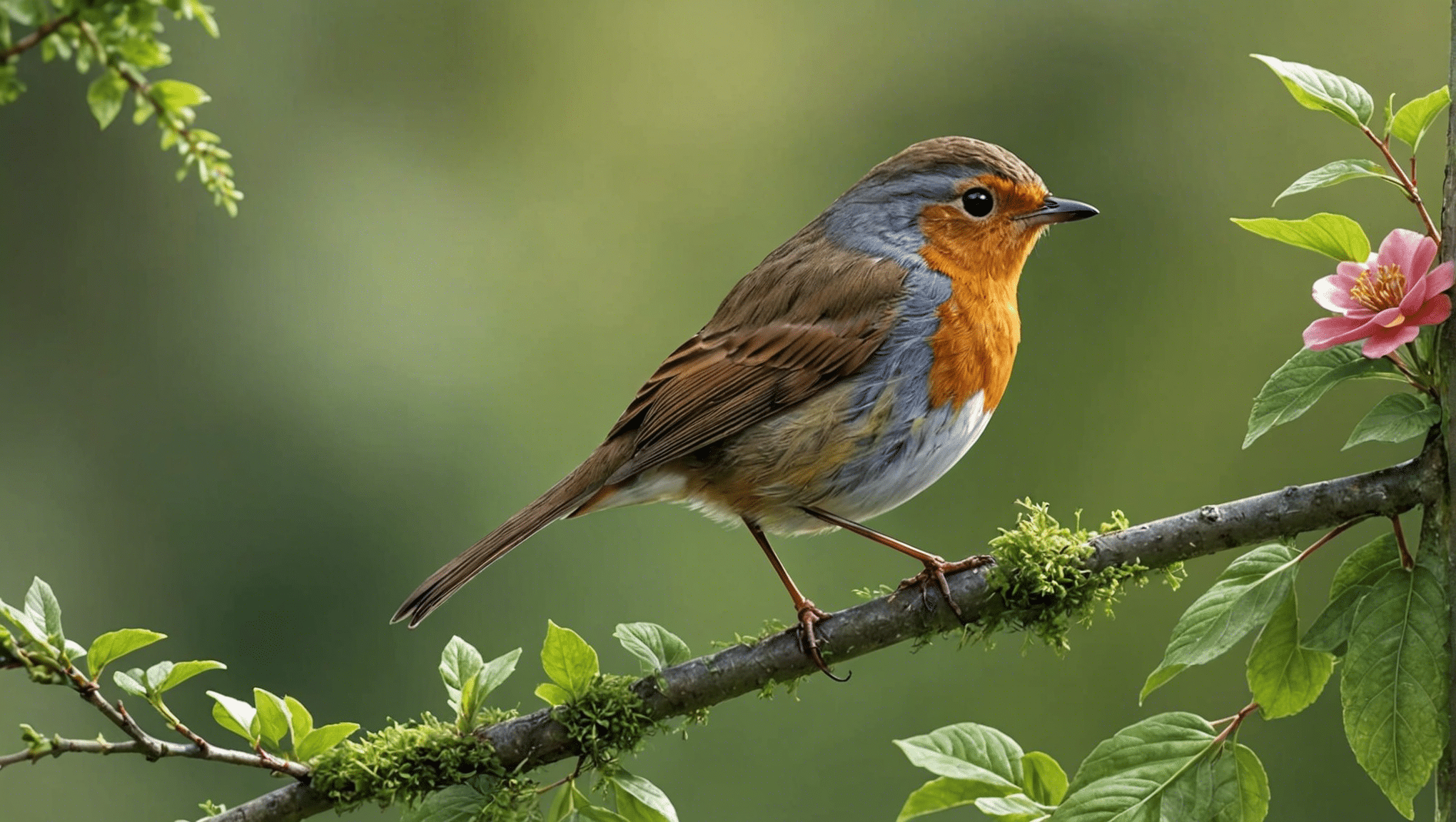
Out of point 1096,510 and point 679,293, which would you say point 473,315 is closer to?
point 679,293

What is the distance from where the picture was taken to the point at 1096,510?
730 cm

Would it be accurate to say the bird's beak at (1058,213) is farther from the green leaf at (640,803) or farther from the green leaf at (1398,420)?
the green leaf at (640,803)

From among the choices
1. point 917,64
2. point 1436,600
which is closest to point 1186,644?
point 1436,600

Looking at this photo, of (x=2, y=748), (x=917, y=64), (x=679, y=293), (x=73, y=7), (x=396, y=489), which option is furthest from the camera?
(x=917, y=64)

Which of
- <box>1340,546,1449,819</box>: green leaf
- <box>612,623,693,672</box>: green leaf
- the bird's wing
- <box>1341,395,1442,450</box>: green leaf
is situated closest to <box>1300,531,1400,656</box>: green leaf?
<box>1340,546,1449,819</box>: green leaf

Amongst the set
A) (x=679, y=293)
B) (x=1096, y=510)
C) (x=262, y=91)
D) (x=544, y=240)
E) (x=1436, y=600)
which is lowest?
(x=1096, y=510)

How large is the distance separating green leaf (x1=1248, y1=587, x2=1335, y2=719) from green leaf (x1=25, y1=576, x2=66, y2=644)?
1.79 meters

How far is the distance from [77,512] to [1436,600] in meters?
7.32

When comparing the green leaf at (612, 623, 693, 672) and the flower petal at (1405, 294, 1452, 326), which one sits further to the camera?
the green leaf at (612, 623, 693, 672)

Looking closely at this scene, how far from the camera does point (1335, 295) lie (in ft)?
7.02

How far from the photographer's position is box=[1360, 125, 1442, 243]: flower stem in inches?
80.7

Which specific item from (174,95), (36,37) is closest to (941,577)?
(174,95)

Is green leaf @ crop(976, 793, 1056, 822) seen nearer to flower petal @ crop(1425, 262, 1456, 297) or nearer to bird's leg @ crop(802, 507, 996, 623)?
bird's leg @ crop(802, 507, 996, 623)

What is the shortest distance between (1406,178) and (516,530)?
1973mm
